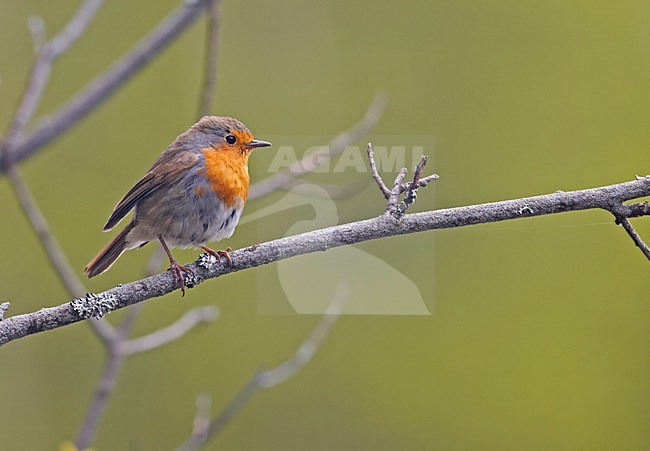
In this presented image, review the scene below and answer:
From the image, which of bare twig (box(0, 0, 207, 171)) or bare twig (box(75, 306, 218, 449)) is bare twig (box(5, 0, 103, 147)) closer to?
bare twig (box(0, 0, 207, 171))

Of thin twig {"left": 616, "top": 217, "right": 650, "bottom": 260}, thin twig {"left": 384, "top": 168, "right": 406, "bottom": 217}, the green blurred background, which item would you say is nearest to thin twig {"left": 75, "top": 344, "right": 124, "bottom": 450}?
the green blurred background

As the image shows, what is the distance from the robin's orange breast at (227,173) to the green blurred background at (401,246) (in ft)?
4.36

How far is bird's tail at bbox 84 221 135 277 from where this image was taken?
115 inches

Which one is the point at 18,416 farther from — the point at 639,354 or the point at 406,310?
the point at 639,354

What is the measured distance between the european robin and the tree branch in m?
0.58

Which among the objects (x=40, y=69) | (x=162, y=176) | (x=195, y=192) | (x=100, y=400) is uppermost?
(x=40, y=69)

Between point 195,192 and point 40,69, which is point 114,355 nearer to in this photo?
point 195,192

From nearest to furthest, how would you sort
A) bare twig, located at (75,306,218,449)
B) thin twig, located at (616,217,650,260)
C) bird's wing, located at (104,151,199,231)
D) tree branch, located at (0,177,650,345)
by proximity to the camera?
thin twig, located at (616,217,650,260), tree branch, located at (0,177,650,345), bird's wing, located at (104,151,199,231), bare twig, located at (75,306,218,449)

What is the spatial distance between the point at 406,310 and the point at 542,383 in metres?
0.96

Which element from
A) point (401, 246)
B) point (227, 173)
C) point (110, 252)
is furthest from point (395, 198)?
point (401, 246)

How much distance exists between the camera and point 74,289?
292cm

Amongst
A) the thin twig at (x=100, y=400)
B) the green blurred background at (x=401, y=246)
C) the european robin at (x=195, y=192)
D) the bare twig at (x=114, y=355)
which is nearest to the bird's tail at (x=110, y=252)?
the european robin at (x=195, y=192)

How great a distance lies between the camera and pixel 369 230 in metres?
2.18

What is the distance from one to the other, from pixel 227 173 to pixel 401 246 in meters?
1.84
